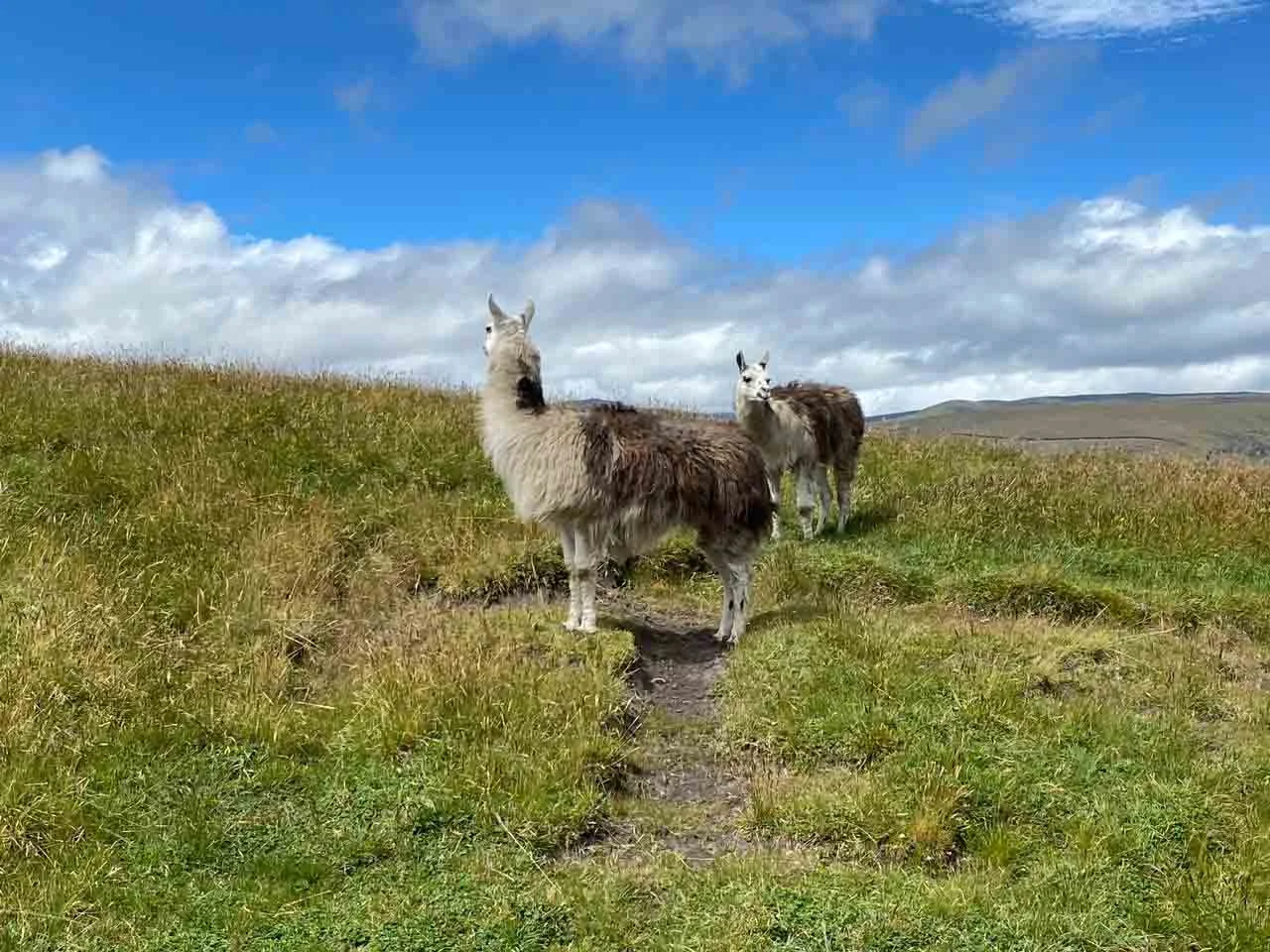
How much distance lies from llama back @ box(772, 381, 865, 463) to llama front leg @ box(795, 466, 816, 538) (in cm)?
30

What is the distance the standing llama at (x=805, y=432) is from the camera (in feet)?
45.1

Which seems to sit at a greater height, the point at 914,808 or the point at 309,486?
the point at 309,486

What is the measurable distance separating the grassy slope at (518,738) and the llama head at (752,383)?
198 cm

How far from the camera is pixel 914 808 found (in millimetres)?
6457

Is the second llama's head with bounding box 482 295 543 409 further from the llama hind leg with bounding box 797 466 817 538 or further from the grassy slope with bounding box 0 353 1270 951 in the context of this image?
the llama hind leg with bounding box 797 466 817 538

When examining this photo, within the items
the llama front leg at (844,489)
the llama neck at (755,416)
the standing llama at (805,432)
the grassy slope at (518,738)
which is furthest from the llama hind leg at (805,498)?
the grassy slope at (518,738)

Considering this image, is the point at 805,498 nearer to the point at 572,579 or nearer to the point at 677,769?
the point at 572,579

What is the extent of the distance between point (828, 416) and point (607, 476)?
628 centimetres

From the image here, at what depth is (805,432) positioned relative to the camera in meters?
14.3

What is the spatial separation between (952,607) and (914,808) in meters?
5.01

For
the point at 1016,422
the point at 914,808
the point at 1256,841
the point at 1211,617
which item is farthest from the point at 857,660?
the point at 1016,422

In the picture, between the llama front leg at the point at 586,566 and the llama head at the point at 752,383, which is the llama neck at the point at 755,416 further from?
the llama front leg at the point at 586,566

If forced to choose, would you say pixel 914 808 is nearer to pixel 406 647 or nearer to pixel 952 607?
pixel 406 647

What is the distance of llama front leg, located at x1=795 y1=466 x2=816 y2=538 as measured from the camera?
46.9 feet
